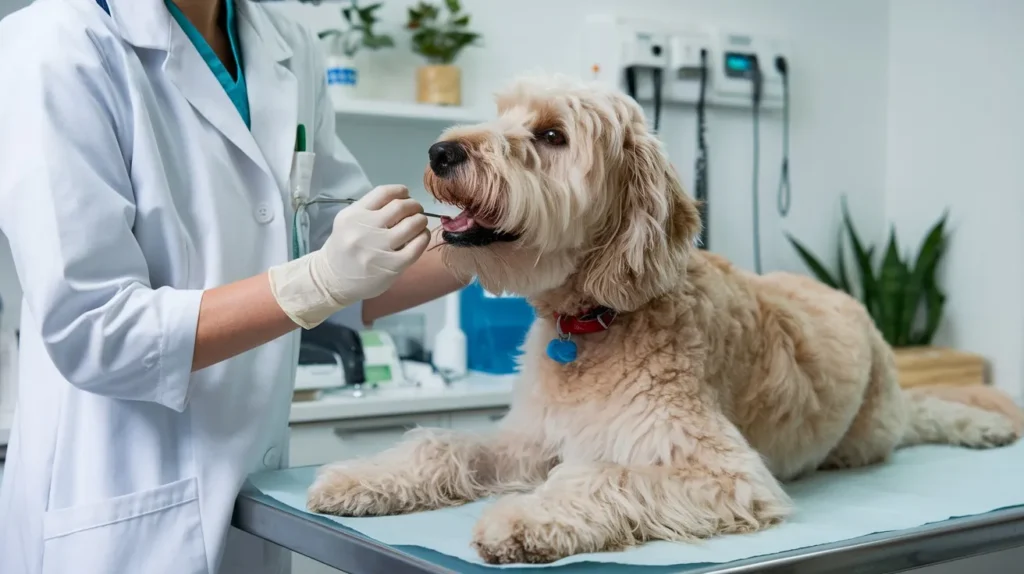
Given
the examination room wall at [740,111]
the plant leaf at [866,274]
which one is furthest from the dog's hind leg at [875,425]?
the plant leaf at [866,274]

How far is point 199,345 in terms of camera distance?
4.05 ft

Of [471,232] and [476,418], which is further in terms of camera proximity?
[476,418]

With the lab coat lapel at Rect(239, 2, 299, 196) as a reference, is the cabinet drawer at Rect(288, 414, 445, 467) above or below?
below

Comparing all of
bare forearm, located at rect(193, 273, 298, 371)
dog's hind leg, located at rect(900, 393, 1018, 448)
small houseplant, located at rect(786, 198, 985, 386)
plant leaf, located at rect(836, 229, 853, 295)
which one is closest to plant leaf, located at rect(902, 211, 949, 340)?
small houseplant, located at rect(786, 198, 985, 386)

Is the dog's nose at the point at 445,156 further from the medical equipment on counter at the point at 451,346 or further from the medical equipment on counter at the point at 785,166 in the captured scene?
the medical equipment on counter at the point at 785,166

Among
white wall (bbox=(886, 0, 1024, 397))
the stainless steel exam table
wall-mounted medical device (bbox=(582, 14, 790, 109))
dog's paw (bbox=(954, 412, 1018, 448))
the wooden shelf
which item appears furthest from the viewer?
white wall (bbox=(886, 0, 1024, 397))

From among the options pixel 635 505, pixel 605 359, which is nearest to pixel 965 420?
pixel 605 359

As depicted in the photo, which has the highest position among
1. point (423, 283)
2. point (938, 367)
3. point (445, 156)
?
point (445, 156)

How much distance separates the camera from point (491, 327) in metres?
2.92

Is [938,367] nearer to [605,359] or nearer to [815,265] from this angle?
[815,265]

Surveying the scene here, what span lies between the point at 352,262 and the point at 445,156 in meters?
0.18

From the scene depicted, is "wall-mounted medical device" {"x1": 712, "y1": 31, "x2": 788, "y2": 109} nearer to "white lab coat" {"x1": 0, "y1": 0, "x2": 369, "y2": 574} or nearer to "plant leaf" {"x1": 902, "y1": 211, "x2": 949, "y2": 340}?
"plant leaf" {"x1": 902, "y1": 211, "x2": 949, "y2": 340}

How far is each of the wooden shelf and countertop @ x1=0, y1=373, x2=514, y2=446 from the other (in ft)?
2.57

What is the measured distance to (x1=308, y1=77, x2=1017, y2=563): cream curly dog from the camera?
126 cm
